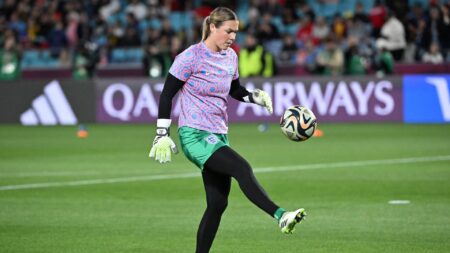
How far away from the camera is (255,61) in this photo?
28812 millimetres

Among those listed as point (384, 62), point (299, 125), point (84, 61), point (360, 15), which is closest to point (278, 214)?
point (299, 125)

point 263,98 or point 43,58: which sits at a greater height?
point 263,98

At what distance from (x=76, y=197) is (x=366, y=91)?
1413 centimetres

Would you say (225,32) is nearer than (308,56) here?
Yes

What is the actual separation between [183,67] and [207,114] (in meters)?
0.43

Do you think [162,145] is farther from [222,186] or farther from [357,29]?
[357,29]

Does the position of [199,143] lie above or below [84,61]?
above

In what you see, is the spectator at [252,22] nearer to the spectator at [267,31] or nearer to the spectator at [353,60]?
the spectator at [267,31]

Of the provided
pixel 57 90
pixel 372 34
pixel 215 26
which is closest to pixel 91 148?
pixel 57 90

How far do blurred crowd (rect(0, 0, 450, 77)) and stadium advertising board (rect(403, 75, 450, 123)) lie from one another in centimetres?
171

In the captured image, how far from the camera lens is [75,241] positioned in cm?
1019

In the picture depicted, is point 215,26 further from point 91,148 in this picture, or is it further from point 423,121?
point 423,121

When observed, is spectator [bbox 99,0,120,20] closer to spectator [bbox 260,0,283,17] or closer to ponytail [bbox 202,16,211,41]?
spectator [bbox 260,0,283,17]

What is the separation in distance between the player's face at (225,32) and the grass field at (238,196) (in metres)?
2.11
